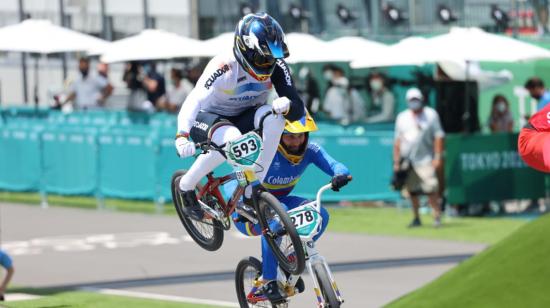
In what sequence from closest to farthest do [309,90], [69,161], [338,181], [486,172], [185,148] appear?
[338,181] → [185,148] → [486,172] → [69,161] → [309,90]

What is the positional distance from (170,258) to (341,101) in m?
9.94

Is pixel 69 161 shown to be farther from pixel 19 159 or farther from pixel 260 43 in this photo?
pixel 260 43

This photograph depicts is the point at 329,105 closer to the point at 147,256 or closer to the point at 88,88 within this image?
the point at 88,88

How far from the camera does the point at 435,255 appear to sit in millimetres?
17281

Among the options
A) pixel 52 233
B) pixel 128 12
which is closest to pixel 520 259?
pixel 52 233

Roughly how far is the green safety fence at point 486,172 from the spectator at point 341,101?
528 cm

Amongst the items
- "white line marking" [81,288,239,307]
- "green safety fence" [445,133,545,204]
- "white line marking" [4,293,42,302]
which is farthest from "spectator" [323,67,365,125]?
"white line marking" [4,293,42,302]

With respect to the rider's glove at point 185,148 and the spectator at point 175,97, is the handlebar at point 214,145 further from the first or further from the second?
the spectator at point 175,97

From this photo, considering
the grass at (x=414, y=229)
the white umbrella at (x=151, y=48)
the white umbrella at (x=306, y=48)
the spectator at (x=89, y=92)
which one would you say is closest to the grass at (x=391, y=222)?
the grass at (x=414, y=229)

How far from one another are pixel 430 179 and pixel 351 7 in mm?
11661

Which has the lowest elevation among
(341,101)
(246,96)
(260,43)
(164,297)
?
(164,297)

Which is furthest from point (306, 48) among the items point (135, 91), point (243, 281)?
point (243, 281)

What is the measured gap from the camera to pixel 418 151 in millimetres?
19766

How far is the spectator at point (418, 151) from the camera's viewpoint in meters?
19.5
